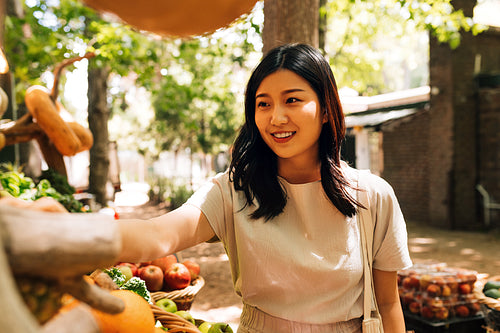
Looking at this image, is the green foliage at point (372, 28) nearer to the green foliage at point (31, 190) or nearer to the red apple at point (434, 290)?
the red apple at point (434, 290)

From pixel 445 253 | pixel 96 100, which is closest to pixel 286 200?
pixel 445 253

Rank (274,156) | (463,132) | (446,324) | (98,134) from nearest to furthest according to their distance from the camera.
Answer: (274,156)
(446,324)
(98,134)
(463,132)

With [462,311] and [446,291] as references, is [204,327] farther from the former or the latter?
[462,311]

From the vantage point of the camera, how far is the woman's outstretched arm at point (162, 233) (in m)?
1.00

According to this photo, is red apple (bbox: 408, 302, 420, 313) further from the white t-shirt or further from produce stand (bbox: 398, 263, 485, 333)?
the white t-shirt

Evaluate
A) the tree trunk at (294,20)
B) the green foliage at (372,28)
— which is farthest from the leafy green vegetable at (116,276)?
the green foliage at (372,28)

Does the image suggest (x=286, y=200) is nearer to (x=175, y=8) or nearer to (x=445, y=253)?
(x=175, y=8)

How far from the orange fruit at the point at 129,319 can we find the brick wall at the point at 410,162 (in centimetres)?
1128

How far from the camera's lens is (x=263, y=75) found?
5.37 ft

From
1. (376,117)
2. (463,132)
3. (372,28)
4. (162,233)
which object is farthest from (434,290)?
(372,28)

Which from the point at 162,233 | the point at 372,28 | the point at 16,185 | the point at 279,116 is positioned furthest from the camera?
the point at 372,28

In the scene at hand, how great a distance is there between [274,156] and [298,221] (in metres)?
0.33

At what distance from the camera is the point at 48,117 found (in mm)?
3197

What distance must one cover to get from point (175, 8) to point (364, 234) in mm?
1223
